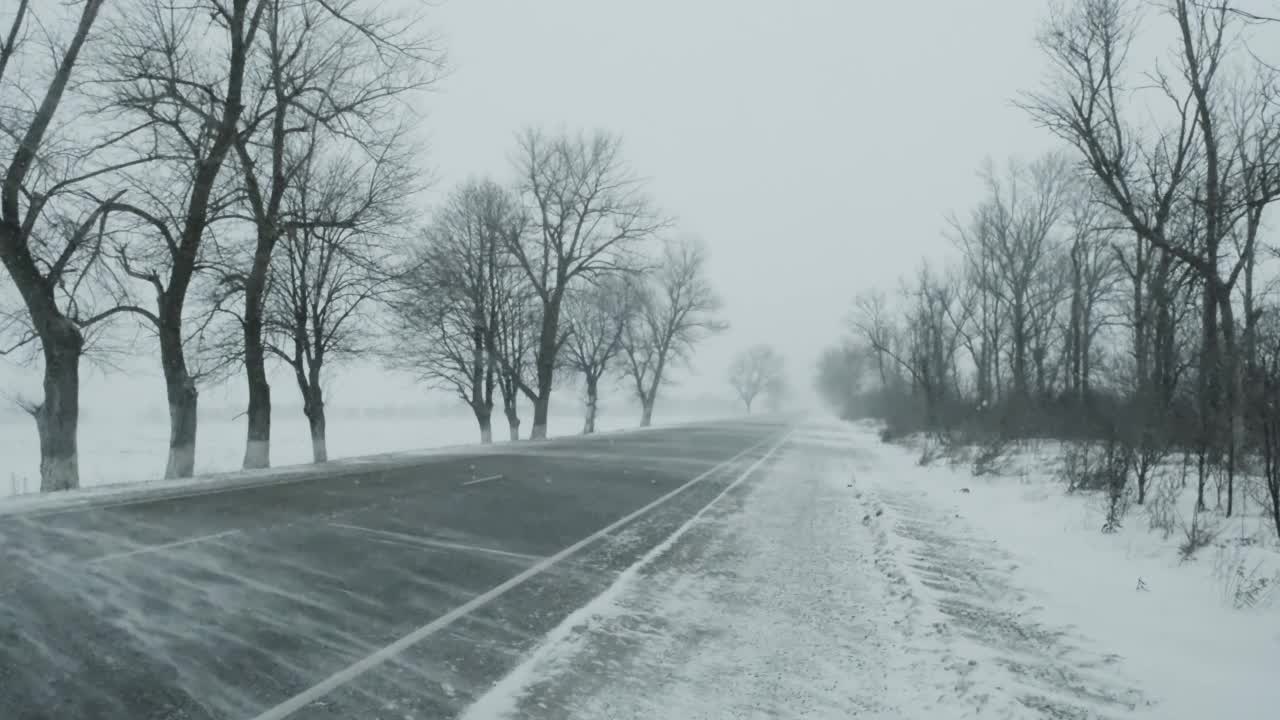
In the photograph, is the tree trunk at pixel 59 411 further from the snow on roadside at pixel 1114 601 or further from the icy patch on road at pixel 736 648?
the snow on roadside at pixel 1114 601

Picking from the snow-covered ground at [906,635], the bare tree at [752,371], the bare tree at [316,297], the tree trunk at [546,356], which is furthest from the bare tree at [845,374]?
the snow-covered ground at [906,635]

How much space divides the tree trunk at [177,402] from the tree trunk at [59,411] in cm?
189

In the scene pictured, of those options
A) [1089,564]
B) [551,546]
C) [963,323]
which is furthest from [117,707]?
[963,323]

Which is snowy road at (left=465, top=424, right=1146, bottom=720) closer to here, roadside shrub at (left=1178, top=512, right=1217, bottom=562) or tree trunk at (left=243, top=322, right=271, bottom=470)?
roadside shrub at (left=1178, top=512, right=1217, bottom=562)

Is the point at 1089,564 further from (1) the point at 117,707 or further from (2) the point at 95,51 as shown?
(2) the point at 95,51

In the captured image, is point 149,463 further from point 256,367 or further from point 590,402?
point 590,402

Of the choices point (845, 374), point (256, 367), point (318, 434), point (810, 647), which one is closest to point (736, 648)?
point (810, 647)

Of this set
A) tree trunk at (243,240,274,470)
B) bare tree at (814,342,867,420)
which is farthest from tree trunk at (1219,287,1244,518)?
bare tree at (814,342,867,420)

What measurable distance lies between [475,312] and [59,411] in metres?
16.6

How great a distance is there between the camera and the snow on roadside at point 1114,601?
13.0ft

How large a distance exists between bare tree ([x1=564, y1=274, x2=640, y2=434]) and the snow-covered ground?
27.4 metres

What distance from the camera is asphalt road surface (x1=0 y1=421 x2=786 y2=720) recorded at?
3324 millimetres

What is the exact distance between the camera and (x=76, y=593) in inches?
178

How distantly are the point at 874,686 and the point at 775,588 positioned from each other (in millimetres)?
2098
